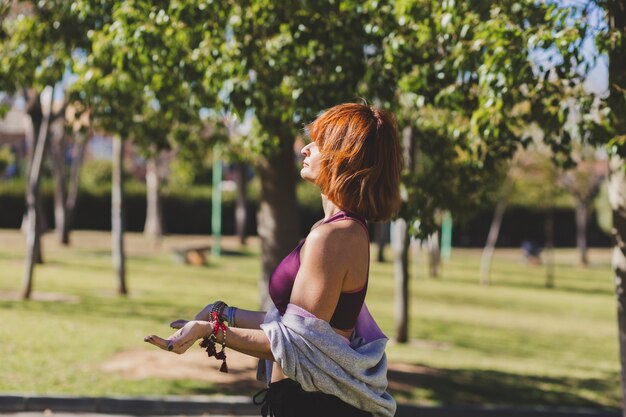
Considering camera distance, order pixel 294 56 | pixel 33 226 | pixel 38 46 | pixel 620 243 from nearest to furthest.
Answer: pixel 620 243
pixel 294 56
pixel 38 46
pixel 33 226

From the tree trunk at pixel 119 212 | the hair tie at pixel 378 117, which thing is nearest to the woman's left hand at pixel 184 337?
the hair tie at pixel 378 117

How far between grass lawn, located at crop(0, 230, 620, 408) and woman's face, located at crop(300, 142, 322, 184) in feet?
20.7

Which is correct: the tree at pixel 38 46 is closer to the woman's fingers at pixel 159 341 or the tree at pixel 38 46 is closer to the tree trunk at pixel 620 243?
the tree trunk at pixel 620 243

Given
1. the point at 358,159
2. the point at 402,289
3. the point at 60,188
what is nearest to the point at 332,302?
the point at 358,159

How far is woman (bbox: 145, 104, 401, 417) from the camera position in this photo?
2668mm

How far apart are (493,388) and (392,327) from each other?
6.14 m

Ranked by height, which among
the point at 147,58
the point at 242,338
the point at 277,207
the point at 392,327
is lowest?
the point at 392,327

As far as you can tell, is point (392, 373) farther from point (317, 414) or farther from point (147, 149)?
point (317, 414)

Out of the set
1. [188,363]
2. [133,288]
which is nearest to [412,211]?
→ [188,363]

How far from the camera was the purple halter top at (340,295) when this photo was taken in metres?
2.73

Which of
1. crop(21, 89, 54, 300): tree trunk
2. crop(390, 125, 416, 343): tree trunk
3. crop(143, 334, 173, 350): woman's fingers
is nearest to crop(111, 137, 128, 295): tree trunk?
crop(21, 89, 54, 300): tree trunk

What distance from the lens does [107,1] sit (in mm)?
7816

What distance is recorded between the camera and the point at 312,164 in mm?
2828

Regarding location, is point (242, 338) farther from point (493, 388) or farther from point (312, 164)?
point (493, 388)
